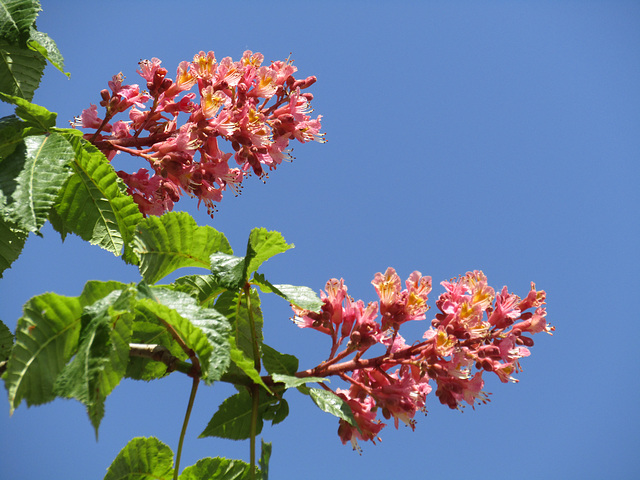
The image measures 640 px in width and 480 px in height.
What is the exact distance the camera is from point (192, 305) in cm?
156

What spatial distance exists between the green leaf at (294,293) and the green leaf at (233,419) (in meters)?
0.37

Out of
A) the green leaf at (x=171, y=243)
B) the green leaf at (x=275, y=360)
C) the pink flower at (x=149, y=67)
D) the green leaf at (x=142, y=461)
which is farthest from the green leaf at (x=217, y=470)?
the pink flower at (x=149, y=67)

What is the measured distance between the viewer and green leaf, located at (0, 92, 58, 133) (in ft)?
6.48

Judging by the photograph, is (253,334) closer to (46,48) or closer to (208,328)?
(208,328)

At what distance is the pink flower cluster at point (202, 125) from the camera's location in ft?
8.52

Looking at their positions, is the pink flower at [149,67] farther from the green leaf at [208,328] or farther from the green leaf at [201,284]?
the green leaf at [208,328]

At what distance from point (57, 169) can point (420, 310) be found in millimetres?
1369

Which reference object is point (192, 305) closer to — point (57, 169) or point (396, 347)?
point (57, 169)

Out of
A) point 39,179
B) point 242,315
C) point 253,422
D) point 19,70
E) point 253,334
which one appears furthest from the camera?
point 19,70

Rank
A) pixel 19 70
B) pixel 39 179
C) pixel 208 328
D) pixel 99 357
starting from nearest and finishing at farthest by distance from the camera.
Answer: pixel 99 357 < pixel 208 328 < pixel 39 179 < pixel 19 70

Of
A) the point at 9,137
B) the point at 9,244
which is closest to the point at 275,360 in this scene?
the point at 9,244

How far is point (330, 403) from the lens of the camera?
193cm

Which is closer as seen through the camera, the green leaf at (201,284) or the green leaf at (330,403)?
the green leaf at (330,403)

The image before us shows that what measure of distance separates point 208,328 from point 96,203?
0.83 m
